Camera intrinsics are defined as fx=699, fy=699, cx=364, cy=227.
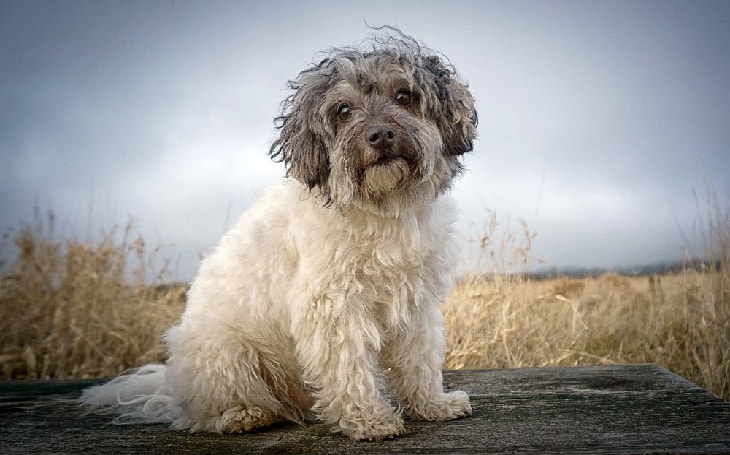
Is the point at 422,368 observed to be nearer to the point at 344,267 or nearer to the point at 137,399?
the point at 344,267

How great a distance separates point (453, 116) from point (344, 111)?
55cm

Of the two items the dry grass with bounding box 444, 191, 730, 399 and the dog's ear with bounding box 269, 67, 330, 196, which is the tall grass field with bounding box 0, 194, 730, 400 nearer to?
the dry grass with bounding box 444, 191, 730, 399

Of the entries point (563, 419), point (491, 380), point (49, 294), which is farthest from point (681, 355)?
point (49, 294)

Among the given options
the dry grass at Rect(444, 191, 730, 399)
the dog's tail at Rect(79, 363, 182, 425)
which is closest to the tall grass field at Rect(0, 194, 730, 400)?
the dry grass at Rect(444, 191, 730, 399)

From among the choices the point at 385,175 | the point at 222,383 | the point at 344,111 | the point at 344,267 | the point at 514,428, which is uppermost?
the point at 344,111

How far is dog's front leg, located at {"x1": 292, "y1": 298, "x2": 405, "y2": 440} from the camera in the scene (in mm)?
3391

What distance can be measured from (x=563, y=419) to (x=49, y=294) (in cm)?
607

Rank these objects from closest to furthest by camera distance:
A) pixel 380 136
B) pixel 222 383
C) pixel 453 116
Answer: pixel 380 136
pixel 453 116
pixel 222 383

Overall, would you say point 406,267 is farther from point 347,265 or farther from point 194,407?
point 194,407

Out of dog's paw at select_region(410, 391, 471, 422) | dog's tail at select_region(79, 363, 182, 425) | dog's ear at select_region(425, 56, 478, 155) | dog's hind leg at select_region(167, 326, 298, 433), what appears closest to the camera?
dog's ear at select_region(425, 56, 478, 155)

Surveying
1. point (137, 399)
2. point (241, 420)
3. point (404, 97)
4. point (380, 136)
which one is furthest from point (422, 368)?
point (137, 399)

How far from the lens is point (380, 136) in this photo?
3125mm

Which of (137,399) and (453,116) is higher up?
(453,116)

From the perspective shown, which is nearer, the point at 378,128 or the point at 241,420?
the point at 378,128
